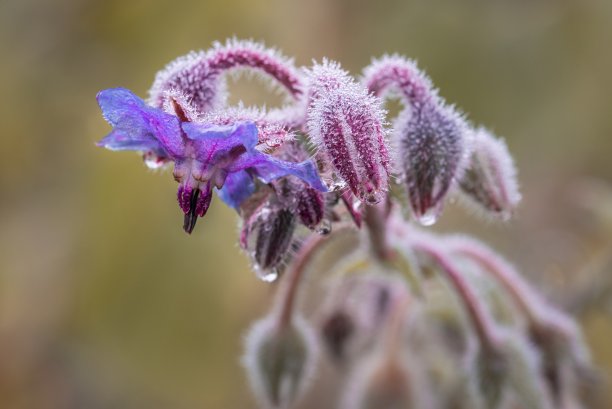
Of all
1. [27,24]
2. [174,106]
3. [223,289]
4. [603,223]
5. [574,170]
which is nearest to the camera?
[174,106]

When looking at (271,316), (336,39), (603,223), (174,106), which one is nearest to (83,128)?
(336,39)

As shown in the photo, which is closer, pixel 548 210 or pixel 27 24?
pixel 27 24

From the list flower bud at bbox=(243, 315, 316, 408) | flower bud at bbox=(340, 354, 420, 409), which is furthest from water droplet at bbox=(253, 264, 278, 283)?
flower bud at bbox=(340, 354, 420, 409)

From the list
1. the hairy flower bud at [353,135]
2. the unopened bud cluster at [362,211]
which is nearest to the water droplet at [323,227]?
the unopened bud cluster at [362,211]

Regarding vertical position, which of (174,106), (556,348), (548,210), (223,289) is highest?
(548,210)

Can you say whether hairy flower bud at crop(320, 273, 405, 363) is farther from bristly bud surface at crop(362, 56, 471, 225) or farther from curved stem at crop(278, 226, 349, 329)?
bristly bud surface at crop(362, 56, 471, 225)

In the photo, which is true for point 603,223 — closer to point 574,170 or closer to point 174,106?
point 574,170

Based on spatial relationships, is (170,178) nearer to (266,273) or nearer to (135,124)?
(266,273)

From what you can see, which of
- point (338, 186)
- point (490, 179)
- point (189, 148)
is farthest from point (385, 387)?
point (189, 148)
